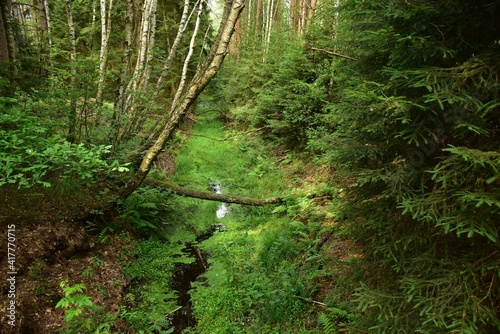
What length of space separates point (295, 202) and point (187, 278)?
3344 millimetres

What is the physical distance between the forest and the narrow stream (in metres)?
0.05

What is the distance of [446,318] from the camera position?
252cm

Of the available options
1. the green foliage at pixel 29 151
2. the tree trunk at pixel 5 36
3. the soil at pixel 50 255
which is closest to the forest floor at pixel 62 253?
the soil at pixel 50 255

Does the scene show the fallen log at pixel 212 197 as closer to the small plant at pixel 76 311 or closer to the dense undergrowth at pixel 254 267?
the dense undergrowth at pixel 254 267

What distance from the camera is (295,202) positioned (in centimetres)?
778

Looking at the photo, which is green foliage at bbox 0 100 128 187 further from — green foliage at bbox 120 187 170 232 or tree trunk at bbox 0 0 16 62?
green foliage at bbox 120 187 170 232

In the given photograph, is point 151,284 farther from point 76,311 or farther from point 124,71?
point 124,71

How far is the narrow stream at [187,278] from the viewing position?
16.7 feet

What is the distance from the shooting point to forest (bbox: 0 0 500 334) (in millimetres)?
2623

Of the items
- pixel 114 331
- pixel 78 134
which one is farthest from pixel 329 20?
pixel 114 331

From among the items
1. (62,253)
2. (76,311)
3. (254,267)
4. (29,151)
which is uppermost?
(29,151)

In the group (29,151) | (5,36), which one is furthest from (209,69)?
(5,36)

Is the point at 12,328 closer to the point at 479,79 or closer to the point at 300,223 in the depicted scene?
the point at 300,223

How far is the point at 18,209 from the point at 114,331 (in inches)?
110
